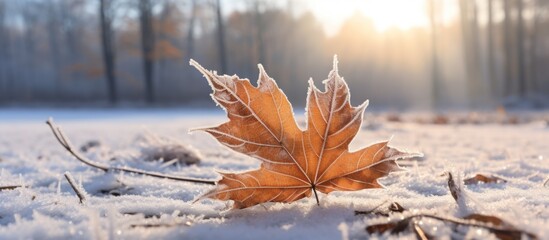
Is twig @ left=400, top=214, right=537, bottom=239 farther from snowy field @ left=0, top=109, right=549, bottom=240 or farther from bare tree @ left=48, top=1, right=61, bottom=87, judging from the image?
bare tree @ left=48, top=1, right=61, bottom=87

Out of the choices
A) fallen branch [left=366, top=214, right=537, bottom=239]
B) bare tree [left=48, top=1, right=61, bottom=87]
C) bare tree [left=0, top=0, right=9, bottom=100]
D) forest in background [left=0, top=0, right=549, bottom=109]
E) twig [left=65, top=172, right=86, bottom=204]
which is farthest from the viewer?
bare tree [left=48, top=1, right=61, bottom=87]

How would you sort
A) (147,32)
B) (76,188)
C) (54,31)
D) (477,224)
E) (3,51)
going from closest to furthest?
(477,224)
(76,188)
(147,32)
(3,51)
(54,31)

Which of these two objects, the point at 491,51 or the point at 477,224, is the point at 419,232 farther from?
the point at 491,51

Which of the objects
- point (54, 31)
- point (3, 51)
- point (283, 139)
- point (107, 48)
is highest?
point (54, 31)

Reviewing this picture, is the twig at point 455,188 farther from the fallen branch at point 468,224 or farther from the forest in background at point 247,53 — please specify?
the forest in background at point 247,53

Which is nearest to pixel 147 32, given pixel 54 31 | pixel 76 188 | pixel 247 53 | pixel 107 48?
pixel 107 48

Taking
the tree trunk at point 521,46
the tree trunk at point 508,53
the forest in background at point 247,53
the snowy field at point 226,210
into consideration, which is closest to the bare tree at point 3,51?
the forest in background at point 247,53

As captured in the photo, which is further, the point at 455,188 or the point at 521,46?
the point at 521,46

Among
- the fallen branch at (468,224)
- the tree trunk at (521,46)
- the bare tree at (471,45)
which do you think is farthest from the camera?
the bare tree at (471,45)

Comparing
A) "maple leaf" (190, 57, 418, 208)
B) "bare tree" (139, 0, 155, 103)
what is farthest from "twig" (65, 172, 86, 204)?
"bare tree" (139, 0, 155, 103)
